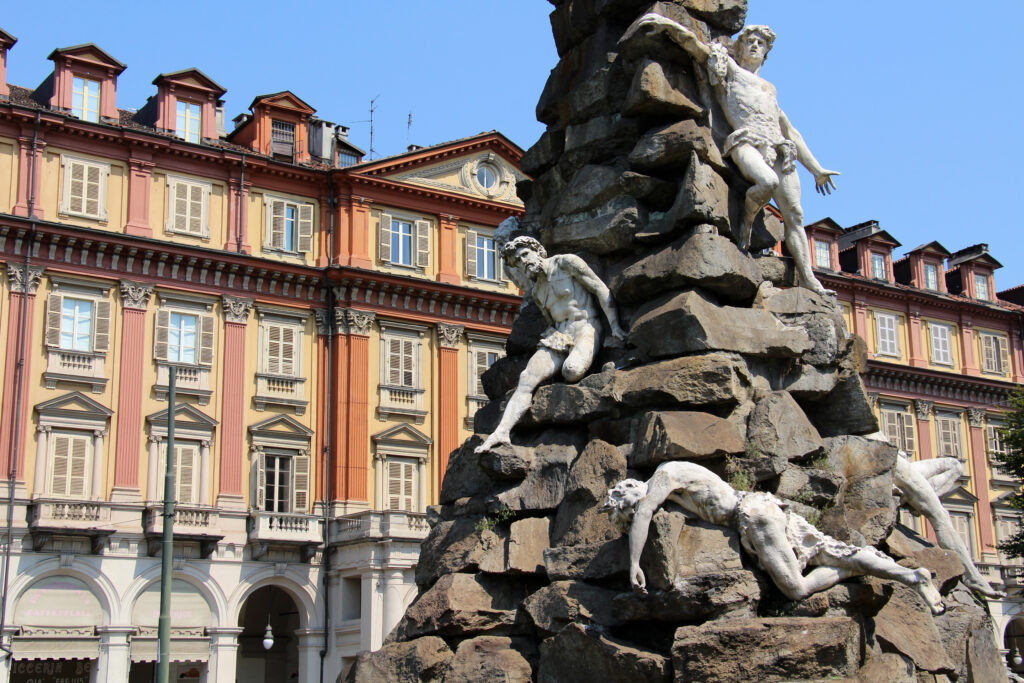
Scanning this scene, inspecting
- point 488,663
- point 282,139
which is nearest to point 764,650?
point 488,663

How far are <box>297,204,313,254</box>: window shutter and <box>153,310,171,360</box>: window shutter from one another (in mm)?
4542

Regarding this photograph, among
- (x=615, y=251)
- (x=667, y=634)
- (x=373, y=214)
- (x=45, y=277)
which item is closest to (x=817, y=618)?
(x=667, y=634)

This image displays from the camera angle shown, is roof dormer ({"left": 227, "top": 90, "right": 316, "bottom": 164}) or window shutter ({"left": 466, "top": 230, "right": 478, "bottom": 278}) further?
window shutter ({"left": 466, "top": 230, "right": 478, "bottom": 278})

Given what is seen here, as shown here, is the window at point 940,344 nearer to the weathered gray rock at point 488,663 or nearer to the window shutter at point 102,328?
the window shutter at point 102,328

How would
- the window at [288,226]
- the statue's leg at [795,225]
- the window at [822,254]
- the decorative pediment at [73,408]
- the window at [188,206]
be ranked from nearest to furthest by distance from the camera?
1. the statue's leg at [795,225]
2. the decorative pediment at [73,408]
3. the window at [188,206]
4. the window at [288,226]
5. the window at [822,254]

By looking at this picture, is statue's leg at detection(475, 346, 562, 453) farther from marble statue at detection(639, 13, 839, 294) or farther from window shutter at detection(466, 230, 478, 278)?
window shutter at detection(466, 230, 478, 278)

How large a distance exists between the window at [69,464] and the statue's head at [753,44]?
25.2 metres

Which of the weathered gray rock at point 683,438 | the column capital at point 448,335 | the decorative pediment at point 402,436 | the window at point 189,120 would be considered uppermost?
the window at point 189,120

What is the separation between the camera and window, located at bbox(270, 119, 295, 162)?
38156mm

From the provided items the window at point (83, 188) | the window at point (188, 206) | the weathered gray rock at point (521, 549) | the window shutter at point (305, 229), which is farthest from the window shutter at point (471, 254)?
the weathered gray rock at point (521, 549)

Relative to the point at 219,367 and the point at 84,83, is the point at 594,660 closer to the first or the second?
the point at 219,367

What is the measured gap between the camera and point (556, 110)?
40.3 feet

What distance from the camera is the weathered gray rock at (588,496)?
375 inches

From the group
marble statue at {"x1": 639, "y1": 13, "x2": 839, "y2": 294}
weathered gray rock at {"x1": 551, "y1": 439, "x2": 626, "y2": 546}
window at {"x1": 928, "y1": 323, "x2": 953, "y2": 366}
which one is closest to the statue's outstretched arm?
marble statue at {"x1": 639, "y1": 13, "x2": 839, "y2": 294}
